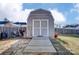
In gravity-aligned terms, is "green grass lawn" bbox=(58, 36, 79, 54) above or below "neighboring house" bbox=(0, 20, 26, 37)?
below

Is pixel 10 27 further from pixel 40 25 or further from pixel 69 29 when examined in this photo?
pixel 69 29

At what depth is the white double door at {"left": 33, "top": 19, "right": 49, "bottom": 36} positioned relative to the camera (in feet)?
8.74

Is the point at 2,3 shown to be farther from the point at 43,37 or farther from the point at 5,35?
the point at 43,37

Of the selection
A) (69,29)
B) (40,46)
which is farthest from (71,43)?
(40,46)

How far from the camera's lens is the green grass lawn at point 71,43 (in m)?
2.60

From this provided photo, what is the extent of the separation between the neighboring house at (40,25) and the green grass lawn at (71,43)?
18 cm

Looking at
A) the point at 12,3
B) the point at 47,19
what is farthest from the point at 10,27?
the point at 47,19

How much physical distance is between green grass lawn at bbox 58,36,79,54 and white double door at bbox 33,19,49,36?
254 millimetres

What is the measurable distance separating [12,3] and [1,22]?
274 millimetres

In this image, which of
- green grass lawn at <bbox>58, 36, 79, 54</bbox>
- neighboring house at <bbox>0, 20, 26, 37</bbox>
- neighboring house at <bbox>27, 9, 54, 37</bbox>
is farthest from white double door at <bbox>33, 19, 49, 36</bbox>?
green grass lawn at <bbox>58, 36, 79, 54</bbox>

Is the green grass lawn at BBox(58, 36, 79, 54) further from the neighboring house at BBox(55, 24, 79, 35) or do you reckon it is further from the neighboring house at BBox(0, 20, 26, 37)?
the neighboring house at BBox(0, 20, 26, 37)

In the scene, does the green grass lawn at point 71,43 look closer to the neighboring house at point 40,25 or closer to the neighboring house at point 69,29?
the neighboring house at point 69,29

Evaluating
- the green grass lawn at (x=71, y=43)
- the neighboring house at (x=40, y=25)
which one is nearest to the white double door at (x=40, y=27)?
the neighboring house at (x=40, y=25)

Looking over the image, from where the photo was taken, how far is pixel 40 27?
2682mm
